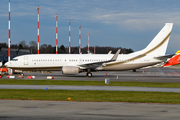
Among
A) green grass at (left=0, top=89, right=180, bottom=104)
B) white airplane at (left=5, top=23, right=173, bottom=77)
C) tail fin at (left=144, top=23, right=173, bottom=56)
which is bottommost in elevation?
green grass at (left=0, top=89, right=180, bottom=104)

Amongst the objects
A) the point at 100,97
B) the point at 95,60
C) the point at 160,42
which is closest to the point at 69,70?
the point at 95,60

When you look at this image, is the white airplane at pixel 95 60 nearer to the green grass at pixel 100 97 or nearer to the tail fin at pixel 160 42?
the tail fin at pixel 160 42

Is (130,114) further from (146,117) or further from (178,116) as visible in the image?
(178,116)

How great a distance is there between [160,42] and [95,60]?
41.8 feet

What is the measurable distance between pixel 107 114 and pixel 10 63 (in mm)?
36211

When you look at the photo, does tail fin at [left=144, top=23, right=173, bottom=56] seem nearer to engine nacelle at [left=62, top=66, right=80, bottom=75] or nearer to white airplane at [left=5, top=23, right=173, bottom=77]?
white airplane at [left=5, top=23, right=173, bottom=77]

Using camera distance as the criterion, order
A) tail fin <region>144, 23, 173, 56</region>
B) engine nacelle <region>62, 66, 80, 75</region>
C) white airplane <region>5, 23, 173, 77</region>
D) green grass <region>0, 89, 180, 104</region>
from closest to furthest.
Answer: green grass <region>0, 89, 180, 104</region>, engine nacelle <region>62, 66, 80, 75</region>, white airplane <region>5, 23, 173, 77</region>, tail fin <region>144, 23, 173, 56</region>

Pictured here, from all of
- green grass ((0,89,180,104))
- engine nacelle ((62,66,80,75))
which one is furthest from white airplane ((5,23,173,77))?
green grass ((0,89,180,104))

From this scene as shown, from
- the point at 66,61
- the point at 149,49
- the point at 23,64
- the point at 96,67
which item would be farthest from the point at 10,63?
the point at 149,49

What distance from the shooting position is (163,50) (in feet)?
160

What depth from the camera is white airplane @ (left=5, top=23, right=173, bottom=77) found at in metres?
45.5

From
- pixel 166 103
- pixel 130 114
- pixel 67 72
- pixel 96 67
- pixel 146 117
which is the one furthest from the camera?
pixel 96 67

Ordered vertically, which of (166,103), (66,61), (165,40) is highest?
(165,40)

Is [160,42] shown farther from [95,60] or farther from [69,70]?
[69,70]
